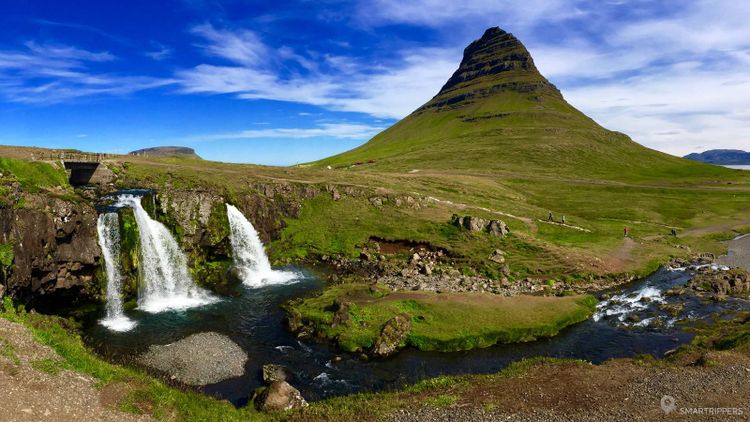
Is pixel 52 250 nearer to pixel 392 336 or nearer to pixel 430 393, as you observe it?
pixel 392 336

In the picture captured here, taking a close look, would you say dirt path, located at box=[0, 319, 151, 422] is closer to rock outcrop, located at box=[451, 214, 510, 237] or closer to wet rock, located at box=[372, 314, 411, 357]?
wet rock, located at box=[372, 314, 411, 357]

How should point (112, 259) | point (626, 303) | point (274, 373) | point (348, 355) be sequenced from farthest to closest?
point (626, 303)
point (112, 259)
point (348, 355)
point (274, 373)

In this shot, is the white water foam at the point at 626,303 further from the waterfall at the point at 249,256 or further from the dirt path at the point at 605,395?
the waterfall at the point at 249,256

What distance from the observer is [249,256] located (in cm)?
6756

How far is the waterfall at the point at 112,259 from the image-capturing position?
47222 mm

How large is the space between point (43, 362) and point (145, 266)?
29.3 m

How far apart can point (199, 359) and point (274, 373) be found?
7663mm

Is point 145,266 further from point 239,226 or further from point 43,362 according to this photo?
point 43,362

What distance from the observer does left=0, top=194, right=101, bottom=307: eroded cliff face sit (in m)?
41.8

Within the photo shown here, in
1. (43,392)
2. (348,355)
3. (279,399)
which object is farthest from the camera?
(348,355)

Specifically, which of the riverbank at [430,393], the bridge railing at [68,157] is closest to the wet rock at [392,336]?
the riverbank at [430,393]

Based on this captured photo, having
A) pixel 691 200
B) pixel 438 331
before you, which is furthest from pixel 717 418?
pixel 691 200

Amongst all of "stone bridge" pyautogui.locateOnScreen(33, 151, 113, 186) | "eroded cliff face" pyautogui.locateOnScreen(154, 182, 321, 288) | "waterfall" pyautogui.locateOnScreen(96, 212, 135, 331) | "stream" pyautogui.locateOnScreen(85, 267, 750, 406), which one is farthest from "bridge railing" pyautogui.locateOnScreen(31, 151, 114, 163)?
"stream" pyautogui.locateOnScreen(85, 267, 750, 406)

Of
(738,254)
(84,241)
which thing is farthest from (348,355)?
(738,254)
